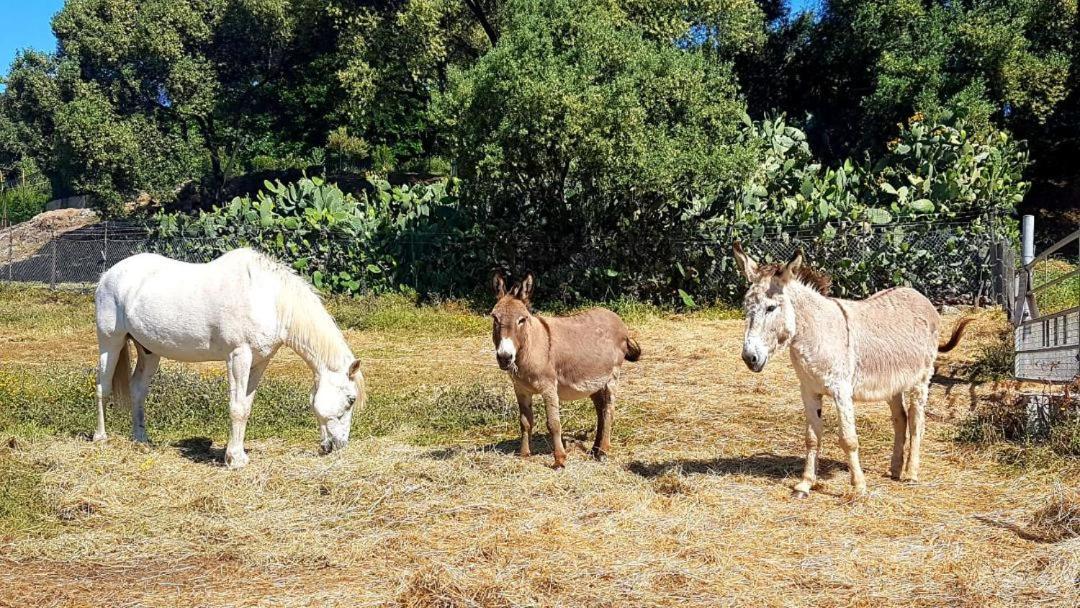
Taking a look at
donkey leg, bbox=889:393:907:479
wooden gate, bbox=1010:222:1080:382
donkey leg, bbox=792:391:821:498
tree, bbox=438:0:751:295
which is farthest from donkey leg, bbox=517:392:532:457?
tree, bbox=438:0:751:295

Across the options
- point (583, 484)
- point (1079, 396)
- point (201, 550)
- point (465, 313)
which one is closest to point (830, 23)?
point (465, 313)

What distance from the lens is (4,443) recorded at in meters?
8.48

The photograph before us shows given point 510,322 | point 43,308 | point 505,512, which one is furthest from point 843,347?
point 43,308

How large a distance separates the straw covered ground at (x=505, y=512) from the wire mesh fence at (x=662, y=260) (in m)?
7.69

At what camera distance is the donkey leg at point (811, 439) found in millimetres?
6996

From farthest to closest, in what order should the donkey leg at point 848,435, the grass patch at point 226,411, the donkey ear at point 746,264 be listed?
the grass patch at point 226,411 → the donkey leg at point 848,435 → the donkey ear at point 746,264

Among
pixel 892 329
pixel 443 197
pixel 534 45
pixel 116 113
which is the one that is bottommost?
pixel 892 329

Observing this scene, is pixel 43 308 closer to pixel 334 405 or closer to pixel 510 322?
pixel 334 405

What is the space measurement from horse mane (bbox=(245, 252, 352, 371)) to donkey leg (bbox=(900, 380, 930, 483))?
477 cm

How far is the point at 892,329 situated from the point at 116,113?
39.1m

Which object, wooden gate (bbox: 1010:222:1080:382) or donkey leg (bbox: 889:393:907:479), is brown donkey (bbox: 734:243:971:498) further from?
wooden gate (bbox: 1010:222:1080:382)

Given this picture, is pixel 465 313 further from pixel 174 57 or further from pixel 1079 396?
pixel 174 57

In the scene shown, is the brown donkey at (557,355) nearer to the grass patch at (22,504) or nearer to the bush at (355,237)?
the grass patch at (22,504)

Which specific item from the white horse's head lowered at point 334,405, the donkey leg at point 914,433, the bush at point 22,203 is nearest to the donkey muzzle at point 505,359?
the white horse's head lowered at point 334,405
